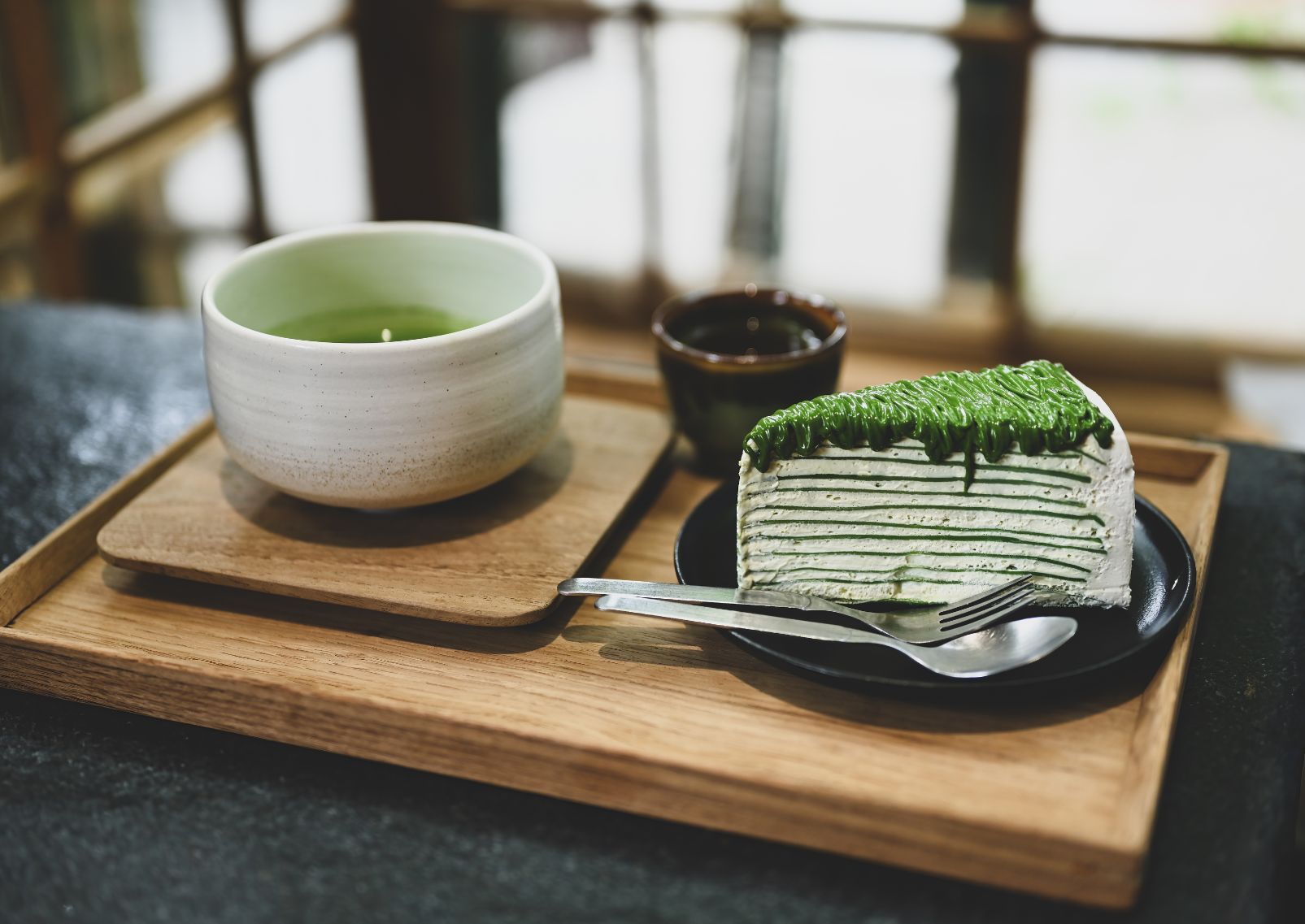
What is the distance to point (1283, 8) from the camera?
2311 mm

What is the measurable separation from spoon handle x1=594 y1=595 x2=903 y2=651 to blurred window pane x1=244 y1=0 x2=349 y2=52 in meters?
2.29

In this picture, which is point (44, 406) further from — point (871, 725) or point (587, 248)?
point (587, 248)

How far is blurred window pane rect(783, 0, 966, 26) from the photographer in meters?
2.46

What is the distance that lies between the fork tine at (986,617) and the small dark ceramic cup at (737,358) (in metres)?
0.27

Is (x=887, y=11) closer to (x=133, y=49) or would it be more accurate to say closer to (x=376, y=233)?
(x=133, y=49)

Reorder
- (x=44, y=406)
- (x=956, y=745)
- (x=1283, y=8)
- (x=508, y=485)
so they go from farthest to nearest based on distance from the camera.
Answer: (x=1283, y=8) < (x=44, y=406) < (x=508, y=485) < (x=956, y=745)

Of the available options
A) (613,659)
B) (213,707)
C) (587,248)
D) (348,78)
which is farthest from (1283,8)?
(213,707)

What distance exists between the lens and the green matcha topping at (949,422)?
847mm

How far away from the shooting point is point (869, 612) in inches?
35.0

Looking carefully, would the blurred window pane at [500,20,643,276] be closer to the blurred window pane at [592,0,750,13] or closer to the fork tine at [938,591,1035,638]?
the blurred window pane at [592,0,750,13]

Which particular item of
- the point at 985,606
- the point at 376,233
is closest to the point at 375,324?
the point at 376,233

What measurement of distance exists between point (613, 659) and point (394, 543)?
0.21m

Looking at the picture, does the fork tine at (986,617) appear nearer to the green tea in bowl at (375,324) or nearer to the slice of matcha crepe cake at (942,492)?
the slice of matcha crepe cake at (942,492)

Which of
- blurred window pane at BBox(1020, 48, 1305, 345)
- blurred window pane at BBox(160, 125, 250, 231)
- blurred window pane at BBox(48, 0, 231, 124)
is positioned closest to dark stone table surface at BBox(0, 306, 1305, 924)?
blurred window pane at BBox(1020, 48, 1305, 345)
